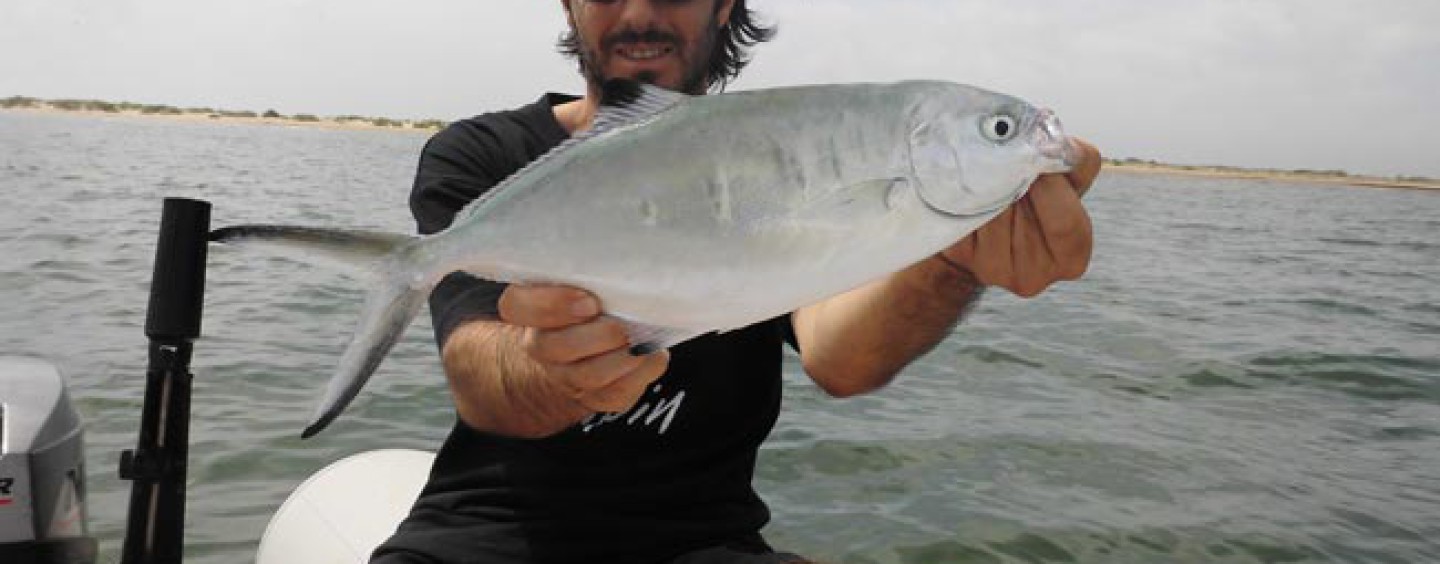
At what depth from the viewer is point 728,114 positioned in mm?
1801

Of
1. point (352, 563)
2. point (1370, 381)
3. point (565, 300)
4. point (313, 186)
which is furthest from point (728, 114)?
point (313, 186)

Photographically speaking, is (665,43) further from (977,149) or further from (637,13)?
(977,149)

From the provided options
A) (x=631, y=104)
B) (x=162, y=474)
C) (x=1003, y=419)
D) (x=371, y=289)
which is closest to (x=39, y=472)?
(x=162, y=474)

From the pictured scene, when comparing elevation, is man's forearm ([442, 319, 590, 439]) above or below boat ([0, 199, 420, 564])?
above

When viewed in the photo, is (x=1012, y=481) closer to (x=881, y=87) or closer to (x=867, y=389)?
(x=867, y=389)

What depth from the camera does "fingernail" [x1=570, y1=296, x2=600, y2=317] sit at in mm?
1858

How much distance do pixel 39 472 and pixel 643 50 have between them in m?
2.00

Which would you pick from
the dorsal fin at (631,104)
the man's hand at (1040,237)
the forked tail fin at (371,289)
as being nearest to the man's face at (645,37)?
the dorsal fin at (631,104)

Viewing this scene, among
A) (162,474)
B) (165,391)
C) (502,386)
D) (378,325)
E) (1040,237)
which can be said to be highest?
(1040,237)

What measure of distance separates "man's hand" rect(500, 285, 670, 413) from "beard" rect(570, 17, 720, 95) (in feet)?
3.62

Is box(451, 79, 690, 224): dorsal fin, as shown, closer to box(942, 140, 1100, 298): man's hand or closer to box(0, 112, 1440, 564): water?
box(942, 140, 1100, 298): man's hand

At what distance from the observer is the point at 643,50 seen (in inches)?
118

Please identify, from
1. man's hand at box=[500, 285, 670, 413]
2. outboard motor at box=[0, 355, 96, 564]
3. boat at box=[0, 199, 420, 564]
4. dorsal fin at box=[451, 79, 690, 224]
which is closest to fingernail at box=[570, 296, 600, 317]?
man's hand at box=[500, 285, 670, 413]

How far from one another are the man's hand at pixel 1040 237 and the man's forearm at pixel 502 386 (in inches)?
33.6
